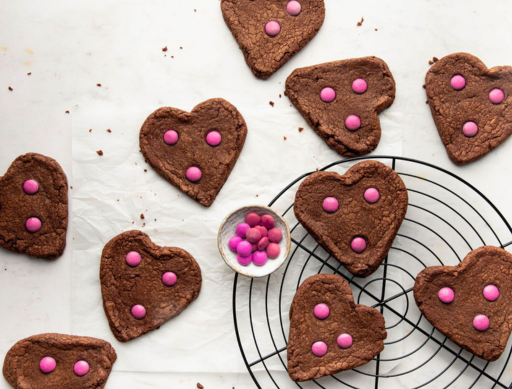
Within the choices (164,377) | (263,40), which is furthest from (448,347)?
(263,40)

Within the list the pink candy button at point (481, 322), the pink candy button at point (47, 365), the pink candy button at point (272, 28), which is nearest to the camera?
the pink candy button at point (481, 322)

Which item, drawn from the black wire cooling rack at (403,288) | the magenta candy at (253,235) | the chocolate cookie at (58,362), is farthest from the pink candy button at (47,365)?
the magenta candy at (253,235)

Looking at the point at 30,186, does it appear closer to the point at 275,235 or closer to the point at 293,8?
the point at 275,235

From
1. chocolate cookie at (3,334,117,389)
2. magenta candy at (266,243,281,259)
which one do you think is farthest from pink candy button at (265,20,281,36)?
chocolate cookie at (3,334,117,389)

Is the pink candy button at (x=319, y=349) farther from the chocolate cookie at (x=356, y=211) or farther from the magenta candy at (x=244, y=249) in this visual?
the magenta candy at (x=244, y=249)

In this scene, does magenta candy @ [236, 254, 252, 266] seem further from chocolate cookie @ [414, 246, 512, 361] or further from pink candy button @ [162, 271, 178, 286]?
chocolate cookie @ [414, 246, 512, 361]

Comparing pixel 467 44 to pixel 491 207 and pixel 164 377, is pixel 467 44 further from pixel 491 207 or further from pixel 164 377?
pixel 164 377
